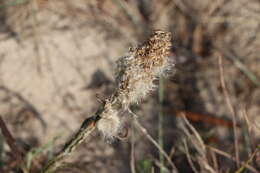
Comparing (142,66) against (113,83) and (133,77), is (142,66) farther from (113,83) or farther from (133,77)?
(113,83)

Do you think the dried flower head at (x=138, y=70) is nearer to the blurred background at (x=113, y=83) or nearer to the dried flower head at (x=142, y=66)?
the dried flower head at (x=142, y=66)

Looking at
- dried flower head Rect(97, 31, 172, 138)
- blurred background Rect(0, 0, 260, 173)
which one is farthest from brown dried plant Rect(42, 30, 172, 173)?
blurred background Rect(0, 0, 260, 173)

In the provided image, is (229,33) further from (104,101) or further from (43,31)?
(104,101)

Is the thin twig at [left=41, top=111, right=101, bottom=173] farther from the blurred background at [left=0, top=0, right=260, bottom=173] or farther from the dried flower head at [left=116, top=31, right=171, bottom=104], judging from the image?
the blurred background at [left=0, top=0, right=260, bottom=173]

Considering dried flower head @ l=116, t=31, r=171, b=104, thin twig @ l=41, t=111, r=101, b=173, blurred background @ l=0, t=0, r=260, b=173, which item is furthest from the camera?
blurred background @ l=0, t=0, r=260, b=173

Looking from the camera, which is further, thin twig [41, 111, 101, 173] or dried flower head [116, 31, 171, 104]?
thin twig [41, 111, 101, 173]
